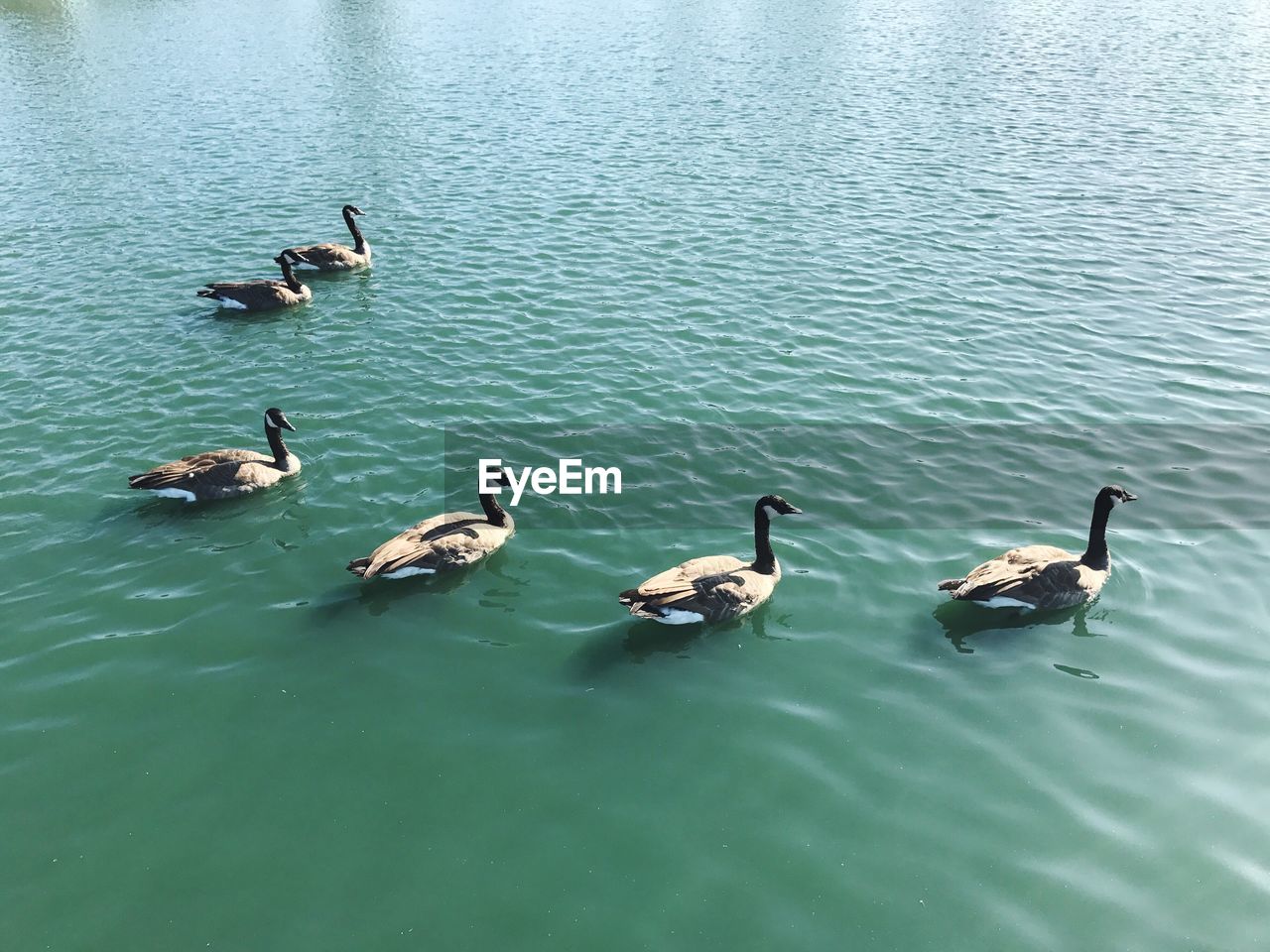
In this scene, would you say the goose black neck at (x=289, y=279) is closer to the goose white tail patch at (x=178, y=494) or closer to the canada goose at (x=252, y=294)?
the canada goose at (x=252, y=294)

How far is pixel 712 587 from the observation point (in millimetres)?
14945

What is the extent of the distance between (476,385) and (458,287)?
683 cm

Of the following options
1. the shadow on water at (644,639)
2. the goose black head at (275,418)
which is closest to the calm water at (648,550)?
the shadow on water at (644,639)

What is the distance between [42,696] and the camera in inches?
534

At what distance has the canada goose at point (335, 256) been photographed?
2928 cm

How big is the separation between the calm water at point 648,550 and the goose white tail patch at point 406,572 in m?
0.32

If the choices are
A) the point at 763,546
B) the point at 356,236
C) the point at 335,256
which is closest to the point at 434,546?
the point at 763,546

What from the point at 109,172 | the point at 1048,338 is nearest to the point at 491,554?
the point at 1048,338

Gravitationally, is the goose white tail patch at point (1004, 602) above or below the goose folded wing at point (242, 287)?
below

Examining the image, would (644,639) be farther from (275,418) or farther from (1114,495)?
(275,418)

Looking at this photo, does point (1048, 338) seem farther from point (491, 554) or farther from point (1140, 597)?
point (491, 554)

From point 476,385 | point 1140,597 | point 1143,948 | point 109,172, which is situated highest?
point 109,172

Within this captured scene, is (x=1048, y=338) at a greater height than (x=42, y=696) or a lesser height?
greater

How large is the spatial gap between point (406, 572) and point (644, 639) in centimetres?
417
